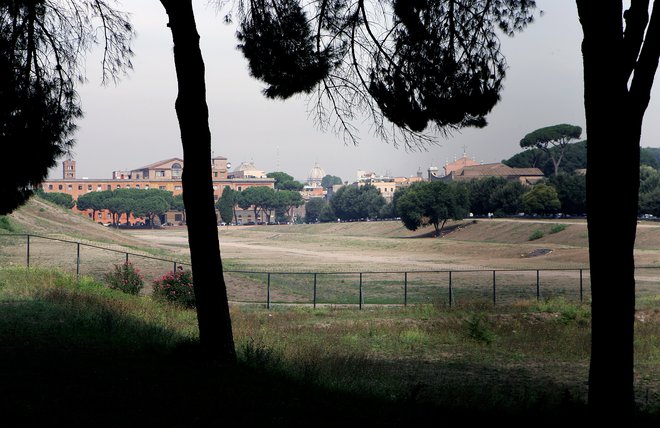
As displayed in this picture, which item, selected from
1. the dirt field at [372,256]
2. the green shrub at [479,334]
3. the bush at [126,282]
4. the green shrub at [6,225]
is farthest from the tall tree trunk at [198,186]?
the green shrub at [6,225]

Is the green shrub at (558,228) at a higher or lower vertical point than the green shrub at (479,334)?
higher

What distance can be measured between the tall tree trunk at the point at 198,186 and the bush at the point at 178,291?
42.8 feet

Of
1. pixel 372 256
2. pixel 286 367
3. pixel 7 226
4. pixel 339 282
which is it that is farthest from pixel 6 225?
pixel 286 367

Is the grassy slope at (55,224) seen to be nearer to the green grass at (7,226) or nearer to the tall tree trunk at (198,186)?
the green grass at (7,226)

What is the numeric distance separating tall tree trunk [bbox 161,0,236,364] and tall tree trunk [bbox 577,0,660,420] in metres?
4.80

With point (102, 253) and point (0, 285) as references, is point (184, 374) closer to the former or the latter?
point (0, 285)

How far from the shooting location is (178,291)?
77.7 ft

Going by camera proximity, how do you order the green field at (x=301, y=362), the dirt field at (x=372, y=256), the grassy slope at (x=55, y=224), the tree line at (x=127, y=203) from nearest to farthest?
1. the green field at (x=301, y=362)
2. the dirt field at (x=372, y=256)
3. the grassy slope at (x=55, y=224)
4. the tree line at (x=127, y=203)

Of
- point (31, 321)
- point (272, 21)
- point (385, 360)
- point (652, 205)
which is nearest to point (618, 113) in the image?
point (272, 21)

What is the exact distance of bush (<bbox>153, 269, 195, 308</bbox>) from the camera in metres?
23.5

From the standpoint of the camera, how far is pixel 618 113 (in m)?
8.04

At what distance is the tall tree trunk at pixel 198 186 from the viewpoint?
10.6m

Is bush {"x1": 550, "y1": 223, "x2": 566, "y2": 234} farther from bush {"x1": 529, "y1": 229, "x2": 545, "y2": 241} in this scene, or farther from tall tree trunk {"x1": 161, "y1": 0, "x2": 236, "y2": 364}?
tall tree trunk {"x1": 161, "y1": 0, "x2": 236, "y2": 364}

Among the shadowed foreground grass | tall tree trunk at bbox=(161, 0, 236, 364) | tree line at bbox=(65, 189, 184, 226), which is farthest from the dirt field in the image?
tree line at bbox=(65, 189, 184, 226)
